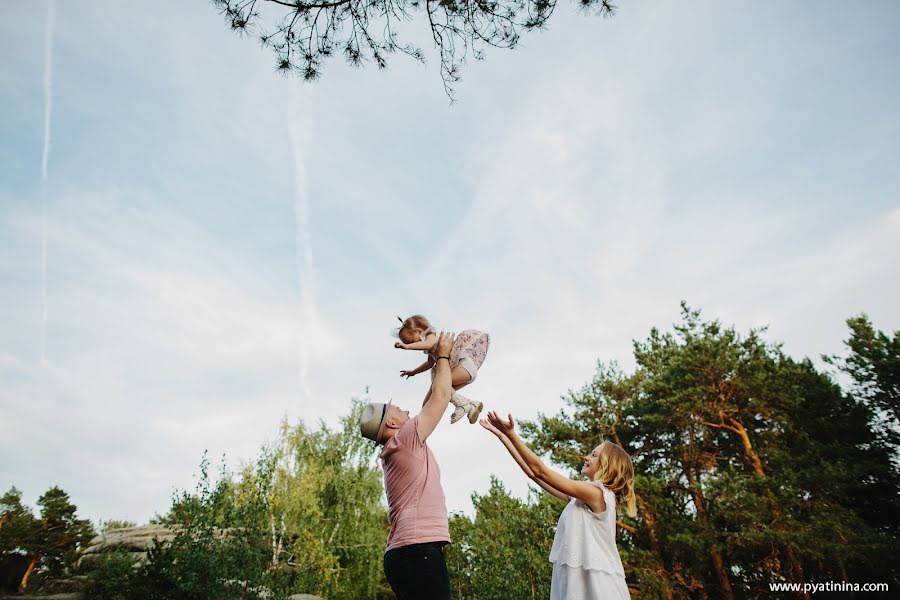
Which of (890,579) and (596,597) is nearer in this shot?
(596,597)

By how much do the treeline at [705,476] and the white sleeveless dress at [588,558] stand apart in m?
7.13

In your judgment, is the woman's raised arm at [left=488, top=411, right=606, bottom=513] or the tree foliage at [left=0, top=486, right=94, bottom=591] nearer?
the woman's raised arm at [left=488, top=411, right=606, bottom=513]

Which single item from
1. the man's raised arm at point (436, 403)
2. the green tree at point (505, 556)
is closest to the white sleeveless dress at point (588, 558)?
the man's raised arm at point (436, 403)

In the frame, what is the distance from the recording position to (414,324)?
3.56 m

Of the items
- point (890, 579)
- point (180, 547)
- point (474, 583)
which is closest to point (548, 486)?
point (474, 583)

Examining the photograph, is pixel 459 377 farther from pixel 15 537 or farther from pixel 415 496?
pixel 15 537

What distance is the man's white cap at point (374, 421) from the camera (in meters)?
2.51

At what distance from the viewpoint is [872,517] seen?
16016 millimetres

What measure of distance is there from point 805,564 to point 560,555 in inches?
677

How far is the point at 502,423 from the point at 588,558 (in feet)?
2.76

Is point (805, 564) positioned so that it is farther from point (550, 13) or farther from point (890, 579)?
point (550, 13)

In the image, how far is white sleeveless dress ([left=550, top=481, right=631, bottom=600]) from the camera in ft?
8.90

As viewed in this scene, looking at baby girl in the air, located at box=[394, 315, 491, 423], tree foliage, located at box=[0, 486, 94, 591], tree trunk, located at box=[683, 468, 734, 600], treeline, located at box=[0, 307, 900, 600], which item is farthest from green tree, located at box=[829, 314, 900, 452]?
tree foliage, located at box=[0, 486, 94, 591]

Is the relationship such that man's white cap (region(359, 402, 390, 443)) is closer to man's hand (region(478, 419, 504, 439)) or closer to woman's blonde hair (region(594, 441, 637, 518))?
man's hand (region(478, 419, 504, 439))
